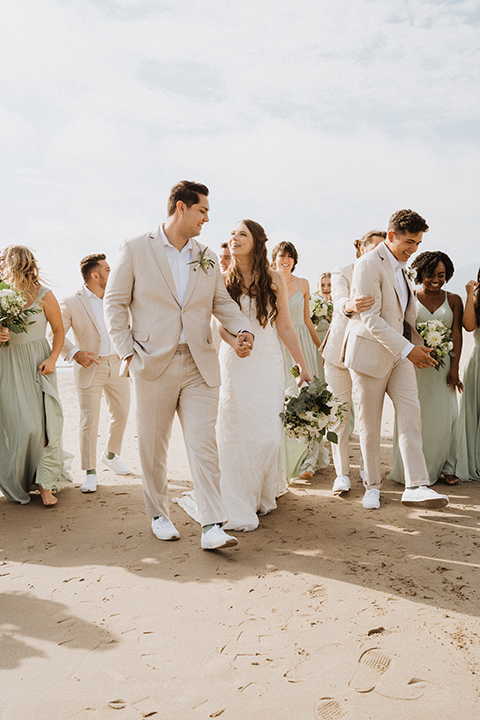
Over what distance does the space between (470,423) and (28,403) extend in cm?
471

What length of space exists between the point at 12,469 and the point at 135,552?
2.07m

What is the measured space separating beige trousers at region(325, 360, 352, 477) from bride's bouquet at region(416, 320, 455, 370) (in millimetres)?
866

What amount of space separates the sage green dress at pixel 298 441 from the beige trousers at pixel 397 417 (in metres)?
0.63

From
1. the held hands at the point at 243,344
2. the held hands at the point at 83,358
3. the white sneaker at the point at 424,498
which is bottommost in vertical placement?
the white sneaker at the point at 424,498

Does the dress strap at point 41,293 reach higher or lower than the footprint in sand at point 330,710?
higher

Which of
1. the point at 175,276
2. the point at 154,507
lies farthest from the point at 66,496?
the point at 175,276

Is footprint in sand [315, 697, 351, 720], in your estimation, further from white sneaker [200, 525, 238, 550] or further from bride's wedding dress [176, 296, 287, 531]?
bride's wedding dress [176, 296, 287, 531]

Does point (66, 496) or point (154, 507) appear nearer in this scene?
point (154, 507)

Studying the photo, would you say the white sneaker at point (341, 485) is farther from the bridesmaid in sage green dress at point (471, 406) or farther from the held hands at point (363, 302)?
the held hands at point (363, 302)

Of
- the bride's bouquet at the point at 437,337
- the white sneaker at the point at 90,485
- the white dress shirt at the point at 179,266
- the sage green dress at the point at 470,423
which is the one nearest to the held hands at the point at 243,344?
the white dress shirt at the point at 179,266

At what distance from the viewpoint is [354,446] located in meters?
8.81

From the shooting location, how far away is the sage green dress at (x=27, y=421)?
6289mm

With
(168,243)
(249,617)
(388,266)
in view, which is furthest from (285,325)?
(249,617)

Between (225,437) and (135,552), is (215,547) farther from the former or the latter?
(225,437)
